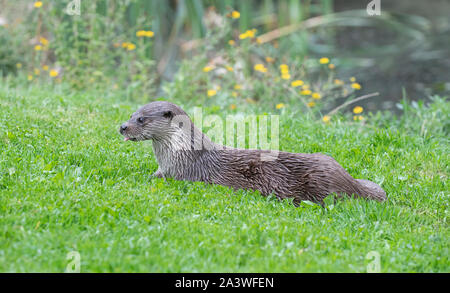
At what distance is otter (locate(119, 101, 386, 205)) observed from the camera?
565cm

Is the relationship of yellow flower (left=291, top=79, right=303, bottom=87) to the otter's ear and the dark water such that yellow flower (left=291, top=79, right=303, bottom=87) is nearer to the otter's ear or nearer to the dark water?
the dark water

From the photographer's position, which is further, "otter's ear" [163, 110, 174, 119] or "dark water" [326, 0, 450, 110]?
"dark water" [326, 0, 450, 110]

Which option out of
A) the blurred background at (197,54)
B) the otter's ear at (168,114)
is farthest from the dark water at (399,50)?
the otter's ear at (168,114)

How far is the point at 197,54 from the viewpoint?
11570 mm

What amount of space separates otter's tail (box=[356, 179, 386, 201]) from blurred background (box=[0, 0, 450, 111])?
3004mm

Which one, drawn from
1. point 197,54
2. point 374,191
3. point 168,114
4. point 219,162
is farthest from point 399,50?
point 168,114

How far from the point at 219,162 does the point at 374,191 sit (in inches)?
62.1

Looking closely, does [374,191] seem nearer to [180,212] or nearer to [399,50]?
[180,212]

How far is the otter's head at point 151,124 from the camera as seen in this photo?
19.0ft

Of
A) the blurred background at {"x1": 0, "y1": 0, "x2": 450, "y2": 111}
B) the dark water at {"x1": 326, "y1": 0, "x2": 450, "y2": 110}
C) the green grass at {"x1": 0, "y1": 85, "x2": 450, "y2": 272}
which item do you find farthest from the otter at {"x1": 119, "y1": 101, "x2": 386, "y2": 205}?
the dark water at {"x1": 326, "y1": 0, "x2": 450, "y2": 110}

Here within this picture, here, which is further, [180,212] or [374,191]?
[374,191]

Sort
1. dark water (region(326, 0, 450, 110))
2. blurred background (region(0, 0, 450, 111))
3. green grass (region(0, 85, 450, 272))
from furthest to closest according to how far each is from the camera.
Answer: dark water (region(326, 0, 450, 110)), blurred background (region(0, 0, 450, 111)), green grass (region(0, 85, 450, 272))

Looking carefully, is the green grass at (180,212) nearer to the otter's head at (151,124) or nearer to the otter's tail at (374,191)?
the otter's tail at (374,191)

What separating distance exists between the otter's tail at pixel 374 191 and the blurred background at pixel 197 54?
3004mm
